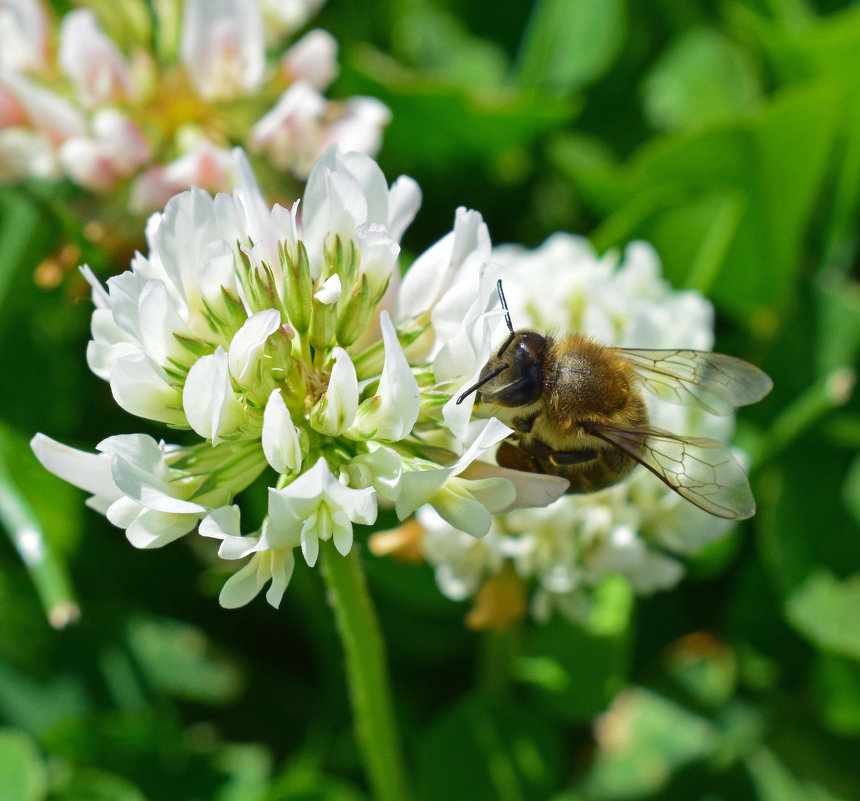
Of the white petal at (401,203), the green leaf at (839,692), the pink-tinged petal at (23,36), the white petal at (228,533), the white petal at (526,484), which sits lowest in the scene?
the green leaf at (839,692)

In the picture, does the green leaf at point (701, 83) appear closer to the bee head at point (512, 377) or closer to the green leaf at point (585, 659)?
the green leaf at point (585, 659)

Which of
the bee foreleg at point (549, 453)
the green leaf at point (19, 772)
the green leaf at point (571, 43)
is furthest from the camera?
the green leaf at point (571, 43)

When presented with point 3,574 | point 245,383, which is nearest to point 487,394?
point 245,383

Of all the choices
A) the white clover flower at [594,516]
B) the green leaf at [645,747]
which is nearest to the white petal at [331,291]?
the white clover flower at [594,516]

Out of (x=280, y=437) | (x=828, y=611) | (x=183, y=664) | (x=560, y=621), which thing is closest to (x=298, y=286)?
(x=280, y=437)

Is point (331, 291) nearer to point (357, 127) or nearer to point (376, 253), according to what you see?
point (376, 253)

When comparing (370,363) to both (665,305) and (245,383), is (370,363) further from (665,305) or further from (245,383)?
(665,305)

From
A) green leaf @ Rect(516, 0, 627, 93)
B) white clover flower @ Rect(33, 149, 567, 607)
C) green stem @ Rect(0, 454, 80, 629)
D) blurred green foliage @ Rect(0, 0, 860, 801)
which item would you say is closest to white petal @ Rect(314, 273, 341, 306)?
white clover flower @ Rect(33, 149, 567, 607)
